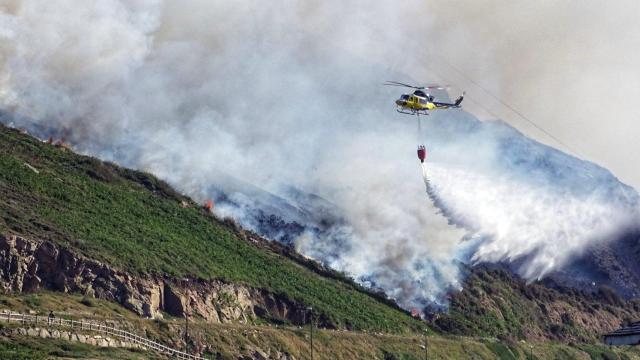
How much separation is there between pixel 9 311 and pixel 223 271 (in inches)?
1467

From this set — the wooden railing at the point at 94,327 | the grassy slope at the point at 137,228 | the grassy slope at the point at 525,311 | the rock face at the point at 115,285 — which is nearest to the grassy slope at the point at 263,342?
the wooden railing at the point at 94,327

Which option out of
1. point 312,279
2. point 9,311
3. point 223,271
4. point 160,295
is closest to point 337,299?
point 312,279

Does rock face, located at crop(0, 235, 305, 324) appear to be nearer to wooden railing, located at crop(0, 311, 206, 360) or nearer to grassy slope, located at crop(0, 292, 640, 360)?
grassy slope, located at crop(0, 292, 640, 360)

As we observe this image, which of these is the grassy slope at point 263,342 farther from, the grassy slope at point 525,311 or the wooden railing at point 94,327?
the grassy slope at point 525,311

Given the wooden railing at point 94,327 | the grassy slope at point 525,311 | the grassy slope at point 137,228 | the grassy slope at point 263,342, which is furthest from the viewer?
the grassy slope at point 525,311

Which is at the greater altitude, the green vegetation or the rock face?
the rock face

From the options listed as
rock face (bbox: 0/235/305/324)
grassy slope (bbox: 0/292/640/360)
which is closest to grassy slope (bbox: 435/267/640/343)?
grassy slope (bbox: 0/292/640/360)

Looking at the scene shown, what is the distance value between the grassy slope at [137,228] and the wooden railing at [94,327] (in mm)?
12487


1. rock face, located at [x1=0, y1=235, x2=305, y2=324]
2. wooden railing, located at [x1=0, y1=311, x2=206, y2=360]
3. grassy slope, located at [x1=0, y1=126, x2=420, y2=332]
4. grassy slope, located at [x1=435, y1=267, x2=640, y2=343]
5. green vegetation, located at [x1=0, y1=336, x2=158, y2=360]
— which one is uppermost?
grassy slope, located at [x1=435, y1=267, x2=640, y2=343]

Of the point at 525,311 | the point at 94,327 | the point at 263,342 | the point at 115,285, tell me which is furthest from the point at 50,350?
the point at 525,311

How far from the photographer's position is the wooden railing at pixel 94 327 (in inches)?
3967

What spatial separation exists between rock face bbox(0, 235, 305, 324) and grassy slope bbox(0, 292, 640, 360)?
193 centimetres

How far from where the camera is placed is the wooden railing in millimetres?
100750

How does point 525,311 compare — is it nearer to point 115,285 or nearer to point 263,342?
point 263,342
